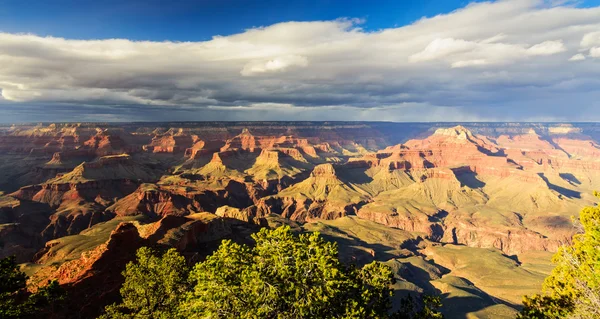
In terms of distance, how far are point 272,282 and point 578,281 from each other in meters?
28.7

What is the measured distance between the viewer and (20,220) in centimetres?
19900

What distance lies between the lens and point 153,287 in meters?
41.0

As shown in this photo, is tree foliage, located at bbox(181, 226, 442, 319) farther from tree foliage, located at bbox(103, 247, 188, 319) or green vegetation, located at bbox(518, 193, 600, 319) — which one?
green vegetation, located at bbox(518, 193, 600, 319)

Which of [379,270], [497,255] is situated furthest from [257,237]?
[497,255]

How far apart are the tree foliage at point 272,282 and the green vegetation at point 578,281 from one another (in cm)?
1870

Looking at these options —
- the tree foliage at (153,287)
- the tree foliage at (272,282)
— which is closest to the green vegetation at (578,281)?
the tree foliage at (272,282)

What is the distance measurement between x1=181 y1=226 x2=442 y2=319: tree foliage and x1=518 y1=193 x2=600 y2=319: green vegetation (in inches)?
736

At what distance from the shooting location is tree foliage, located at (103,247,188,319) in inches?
1545

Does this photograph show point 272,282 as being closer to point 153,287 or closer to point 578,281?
point 153,287

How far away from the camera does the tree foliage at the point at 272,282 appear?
81.9 feet

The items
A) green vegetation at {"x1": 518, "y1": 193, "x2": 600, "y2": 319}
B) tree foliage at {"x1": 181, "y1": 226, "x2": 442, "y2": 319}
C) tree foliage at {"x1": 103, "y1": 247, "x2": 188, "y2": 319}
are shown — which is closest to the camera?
tree foliage at {"x1": 181, "y1": 226, "x2": 442, "y2": 319}

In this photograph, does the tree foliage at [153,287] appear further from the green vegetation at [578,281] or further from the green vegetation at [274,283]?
the green vegetation at [578,281]

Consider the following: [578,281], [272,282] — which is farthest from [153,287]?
[578,281]

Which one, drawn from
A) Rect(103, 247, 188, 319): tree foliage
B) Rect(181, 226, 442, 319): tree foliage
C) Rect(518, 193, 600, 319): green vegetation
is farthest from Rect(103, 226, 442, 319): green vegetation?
Rect(518, 193, 600, 319): green vegetation
